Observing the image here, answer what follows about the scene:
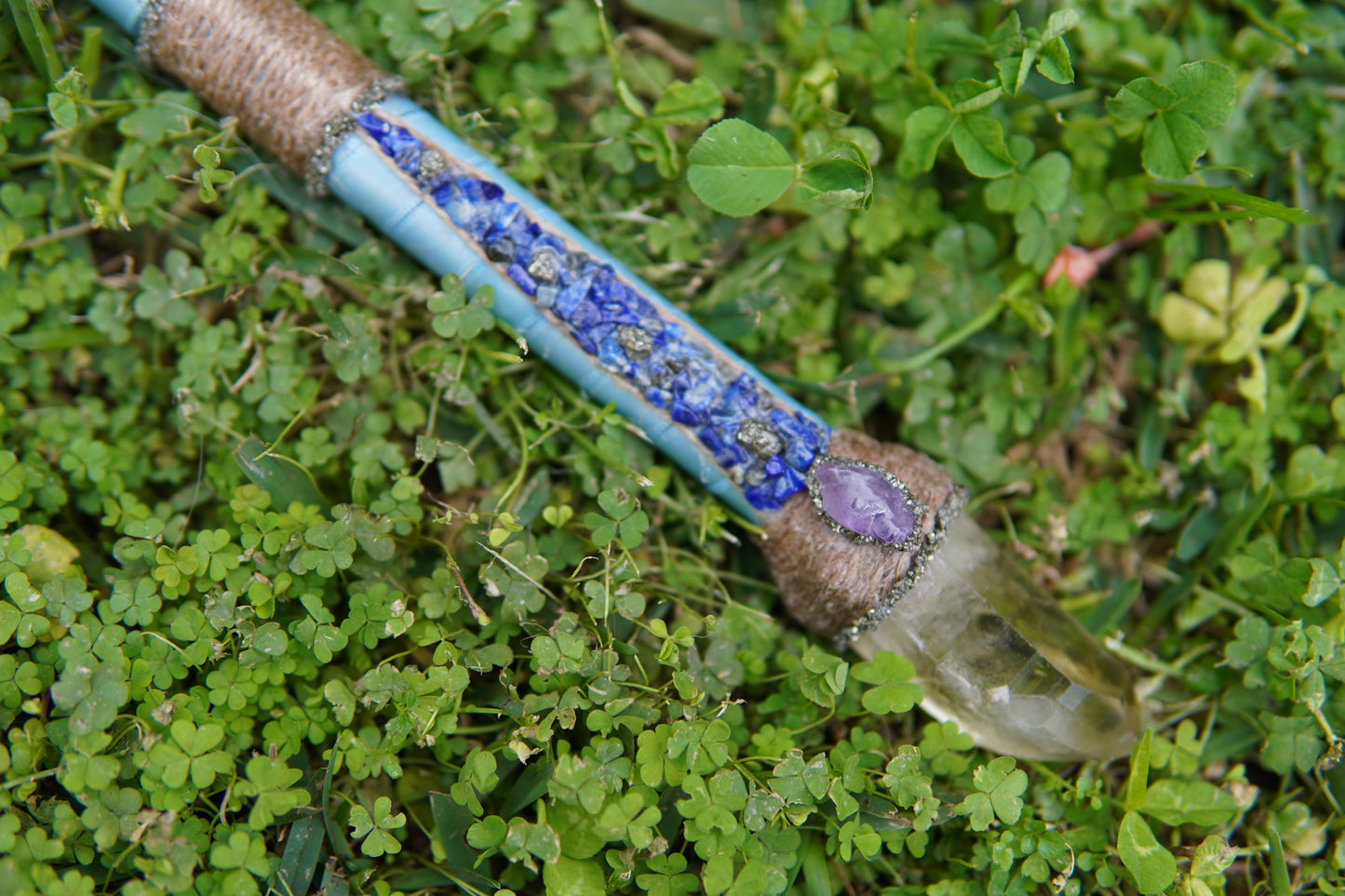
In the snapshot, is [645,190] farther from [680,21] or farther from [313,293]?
[313,293]

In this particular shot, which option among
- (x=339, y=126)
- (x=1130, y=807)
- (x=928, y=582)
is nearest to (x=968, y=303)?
(x=928, y=582)

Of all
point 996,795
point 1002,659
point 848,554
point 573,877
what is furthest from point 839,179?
point 573,877

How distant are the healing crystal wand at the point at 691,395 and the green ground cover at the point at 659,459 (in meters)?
0.12

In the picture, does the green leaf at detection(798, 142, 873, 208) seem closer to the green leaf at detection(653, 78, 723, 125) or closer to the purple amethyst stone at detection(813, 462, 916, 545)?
the green leaf at detection(653, 78, 723, 125)

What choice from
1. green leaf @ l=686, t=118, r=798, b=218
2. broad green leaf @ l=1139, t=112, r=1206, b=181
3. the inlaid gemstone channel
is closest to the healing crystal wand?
the inlaid gemstone channel

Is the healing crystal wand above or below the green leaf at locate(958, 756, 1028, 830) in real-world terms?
above

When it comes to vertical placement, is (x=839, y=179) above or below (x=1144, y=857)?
above

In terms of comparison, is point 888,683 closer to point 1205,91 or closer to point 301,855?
point 301,855

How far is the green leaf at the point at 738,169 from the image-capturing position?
210cm

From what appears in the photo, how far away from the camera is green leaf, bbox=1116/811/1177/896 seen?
2023 millimetres

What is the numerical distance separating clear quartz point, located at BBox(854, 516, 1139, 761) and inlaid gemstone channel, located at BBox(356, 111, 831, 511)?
43cm

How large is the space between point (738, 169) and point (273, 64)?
1.15 m

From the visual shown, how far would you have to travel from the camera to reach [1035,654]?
6.68 feet

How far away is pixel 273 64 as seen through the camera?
210 cm
